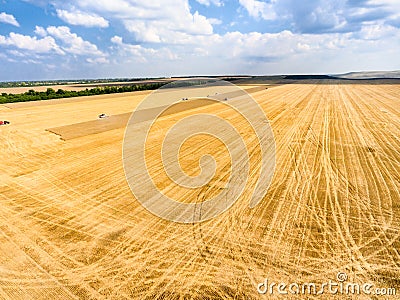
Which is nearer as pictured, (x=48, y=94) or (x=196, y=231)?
(x=196, y=231)

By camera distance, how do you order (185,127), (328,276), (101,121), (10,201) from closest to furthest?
(328,276) → (10,201) → (185,127) → (101,121)

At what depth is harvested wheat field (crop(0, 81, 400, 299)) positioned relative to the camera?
28.0 ft

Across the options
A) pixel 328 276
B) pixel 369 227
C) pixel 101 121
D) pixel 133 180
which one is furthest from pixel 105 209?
pixel 101 121

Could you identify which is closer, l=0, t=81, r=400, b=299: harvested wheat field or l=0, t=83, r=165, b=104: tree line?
l=0, t=81, r=400, b=299: harvested wheat field

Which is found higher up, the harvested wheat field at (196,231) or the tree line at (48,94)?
the tree line at (48,94)

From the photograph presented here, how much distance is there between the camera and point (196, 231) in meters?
11.0

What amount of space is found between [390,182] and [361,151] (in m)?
5.95

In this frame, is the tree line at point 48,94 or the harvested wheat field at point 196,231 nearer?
the harvested wheat field at point 196,231

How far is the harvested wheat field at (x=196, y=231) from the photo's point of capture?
8.53m

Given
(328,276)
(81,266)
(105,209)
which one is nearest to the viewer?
(328,276)

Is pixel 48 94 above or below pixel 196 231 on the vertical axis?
above

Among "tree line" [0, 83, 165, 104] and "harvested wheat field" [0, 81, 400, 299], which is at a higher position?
"tree line" [0, 83, 165, 104]

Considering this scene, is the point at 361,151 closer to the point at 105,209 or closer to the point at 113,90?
the point at 105,209

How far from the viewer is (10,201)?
46.4 ft
